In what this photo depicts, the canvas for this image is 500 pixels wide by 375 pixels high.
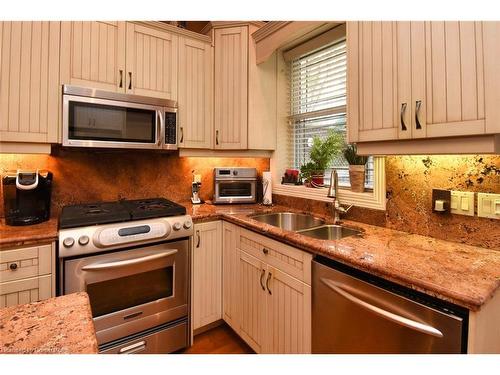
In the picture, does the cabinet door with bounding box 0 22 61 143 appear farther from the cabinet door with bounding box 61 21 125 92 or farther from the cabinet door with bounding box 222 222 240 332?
the cabinet door with bounding box 222 222 240 332

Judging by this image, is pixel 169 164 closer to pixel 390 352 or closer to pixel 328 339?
pixel 328 339

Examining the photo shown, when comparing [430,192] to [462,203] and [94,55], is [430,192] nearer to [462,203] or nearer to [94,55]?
[462,203]

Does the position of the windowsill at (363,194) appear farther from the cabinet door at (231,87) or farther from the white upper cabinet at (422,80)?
the cabinet door at (231,87)

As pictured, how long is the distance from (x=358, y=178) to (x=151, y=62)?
1680mm

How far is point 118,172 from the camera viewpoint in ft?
7.18

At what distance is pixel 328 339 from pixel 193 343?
44.5 inches

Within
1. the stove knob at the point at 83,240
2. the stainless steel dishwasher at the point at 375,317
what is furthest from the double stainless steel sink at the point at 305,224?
the stove knob at the point at 83,240

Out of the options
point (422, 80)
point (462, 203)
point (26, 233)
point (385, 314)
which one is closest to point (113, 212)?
point (26, 233)

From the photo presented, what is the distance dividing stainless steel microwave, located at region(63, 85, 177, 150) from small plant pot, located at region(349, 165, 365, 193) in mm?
1291

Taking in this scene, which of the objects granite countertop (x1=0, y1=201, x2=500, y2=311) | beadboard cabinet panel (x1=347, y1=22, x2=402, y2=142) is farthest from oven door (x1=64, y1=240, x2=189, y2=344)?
beadboard cabinet panel (x1=347, y1=22, x2=402, y2=142)

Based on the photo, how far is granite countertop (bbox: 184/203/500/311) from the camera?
0.83m

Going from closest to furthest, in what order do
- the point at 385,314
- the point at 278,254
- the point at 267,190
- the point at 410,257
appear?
the point at 385,314 < the point at 410,257 < the point at 278,254 < the point at 267,190

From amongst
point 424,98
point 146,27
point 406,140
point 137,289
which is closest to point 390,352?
point 406,140

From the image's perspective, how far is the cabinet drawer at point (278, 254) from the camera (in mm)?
1335
